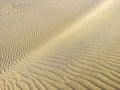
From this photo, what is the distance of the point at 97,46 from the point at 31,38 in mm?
4163

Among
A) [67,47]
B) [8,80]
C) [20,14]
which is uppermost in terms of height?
[20,14]

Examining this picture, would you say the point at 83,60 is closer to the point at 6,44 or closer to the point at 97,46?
the point at 97,46

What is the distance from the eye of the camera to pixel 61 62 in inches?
227

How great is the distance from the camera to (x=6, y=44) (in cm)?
910

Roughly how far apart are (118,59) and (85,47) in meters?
1.48

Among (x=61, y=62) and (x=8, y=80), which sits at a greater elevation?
(x=61, y=62)

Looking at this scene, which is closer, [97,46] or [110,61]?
[110,61]

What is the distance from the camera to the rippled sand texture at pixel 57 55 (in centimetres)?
461

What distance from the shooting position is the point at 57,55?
6.39m

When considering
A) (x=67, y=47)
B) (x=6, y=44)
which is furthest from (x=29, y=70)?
(x=6, y=44)

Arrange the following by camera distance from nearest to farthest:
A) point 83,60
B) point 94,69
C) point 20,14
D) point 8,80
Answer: point 94,69 < point 83,60 < point 8,80 < point 20,14

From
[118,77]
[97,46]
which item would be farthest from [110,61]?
[97,46]

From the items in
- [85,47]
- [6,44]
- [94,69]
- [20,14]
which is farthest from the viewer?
[20,14]

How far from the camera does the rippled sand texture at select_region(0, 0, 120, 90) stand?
181 inches
